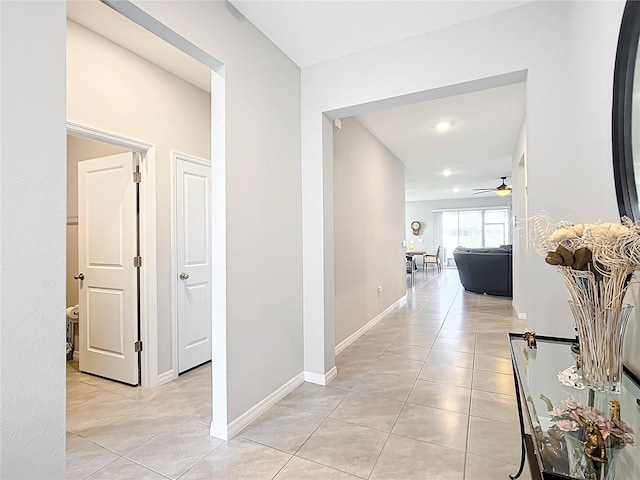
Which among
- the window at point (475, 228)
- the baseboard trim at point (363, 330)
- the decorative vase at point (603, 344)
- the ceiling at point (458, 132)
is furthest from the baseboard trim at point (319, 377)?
the window at point (475, 228)

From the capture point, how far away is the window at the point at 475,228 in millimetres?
11273

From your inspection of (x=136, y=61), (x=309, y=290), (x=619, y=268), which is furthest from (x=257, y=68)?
(x=619, y=268)

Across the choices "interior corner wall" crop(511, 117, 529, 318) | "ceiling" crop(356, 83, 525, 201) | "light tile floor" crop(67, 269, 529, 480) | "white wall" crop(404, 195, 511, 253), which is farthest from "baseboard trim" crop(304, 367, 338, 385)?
"white wall" crop(404, 195, 511, 253)

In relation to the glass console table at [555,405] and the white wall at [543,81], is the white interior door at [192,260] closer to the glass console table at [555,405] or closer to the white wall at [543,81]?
the white wall at [543,81]

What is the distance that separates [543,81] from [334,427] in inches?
98.0

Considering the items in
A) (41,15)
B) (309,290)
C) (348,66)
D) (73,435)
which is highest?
(348,66)

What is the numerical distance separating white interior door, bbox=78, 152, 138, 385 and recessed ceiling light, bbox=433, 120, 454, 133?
11.5ft

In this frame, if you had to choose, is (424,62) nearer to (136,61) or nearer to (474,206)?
(136,61)

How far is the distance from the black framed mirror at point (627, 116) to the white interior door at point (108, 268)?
3.09 meters

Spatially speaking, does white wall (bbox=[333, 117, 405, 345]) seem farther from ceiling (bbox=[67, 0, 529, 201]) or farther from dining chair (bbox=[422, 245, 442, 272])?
dining chair (bbox=[422, 245, 442, 272])

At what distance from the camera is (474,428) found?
2.01 metres

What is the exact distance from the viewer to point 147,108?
8.75 ft

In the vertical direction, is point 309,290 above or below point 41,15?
below

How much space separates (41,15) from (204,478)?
210 centimetres
